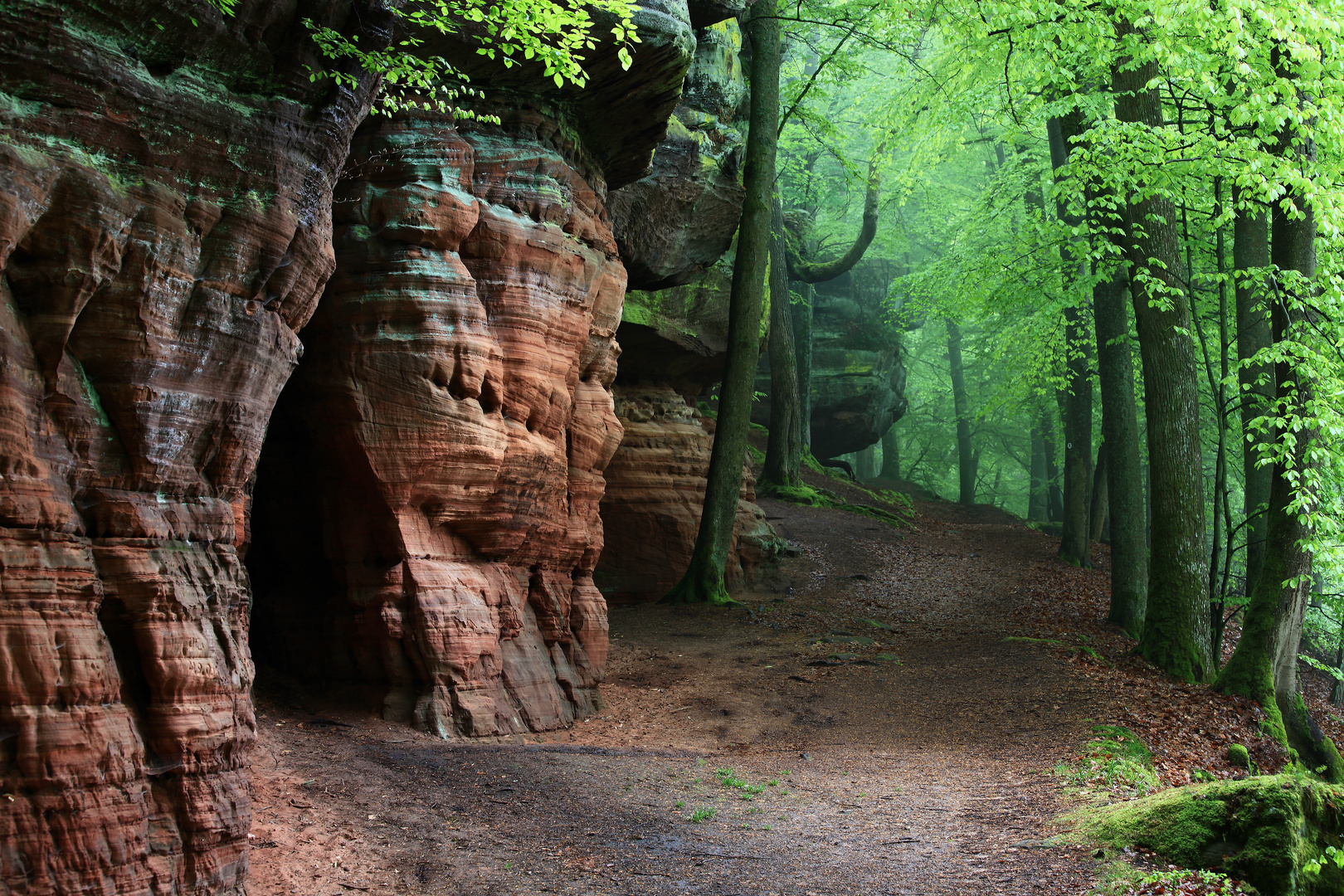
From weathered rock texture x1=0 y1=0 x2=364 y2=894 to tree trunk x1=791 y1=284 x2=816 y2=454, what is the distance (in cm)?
2309

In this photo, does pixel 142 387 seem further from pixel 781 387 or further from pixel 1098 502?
pixel 1098 502

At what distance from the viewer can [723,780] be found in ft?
27.6

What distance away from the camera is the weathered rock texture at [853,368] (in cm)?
3098

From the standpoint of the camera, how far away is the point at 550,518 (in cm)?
1052

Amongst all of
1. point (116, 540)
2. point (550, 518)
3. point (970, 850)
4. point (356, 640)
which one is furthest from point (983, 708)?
point (116, 540)

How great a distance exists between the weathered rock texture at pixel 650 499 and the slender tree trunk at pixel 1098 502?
1097 centimetres

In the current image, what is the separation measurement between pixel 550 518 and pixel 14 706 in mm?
6606

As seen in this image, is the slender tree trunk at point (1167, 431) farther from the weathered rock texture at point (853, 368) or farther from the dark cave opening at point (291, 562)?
the weathered rock texture at point (853, 368)

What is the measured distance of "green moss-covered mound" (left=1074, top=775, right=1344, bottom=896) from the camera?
5.75 metres

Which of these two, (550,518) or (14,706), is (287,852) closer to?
(14,706)

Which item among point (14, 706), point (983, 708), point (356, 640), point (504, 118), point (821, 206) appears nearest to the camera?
point (14, 706)

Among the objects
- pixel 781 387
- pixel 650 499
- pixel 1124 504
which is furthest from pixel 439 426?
pixel 781 387

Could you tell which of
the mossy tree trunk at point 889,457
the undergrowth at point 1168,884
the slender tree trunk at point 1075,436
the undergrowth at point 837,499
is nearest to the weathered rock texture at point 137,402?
the undergrowth at point 1168,884

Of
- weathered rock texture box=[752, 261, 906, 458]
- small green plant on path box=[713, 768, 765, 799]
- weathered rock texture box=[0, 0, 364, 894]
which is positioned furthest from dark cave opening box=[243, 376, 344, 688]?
weathered rock texture box=[752, 261, 906, 458]
